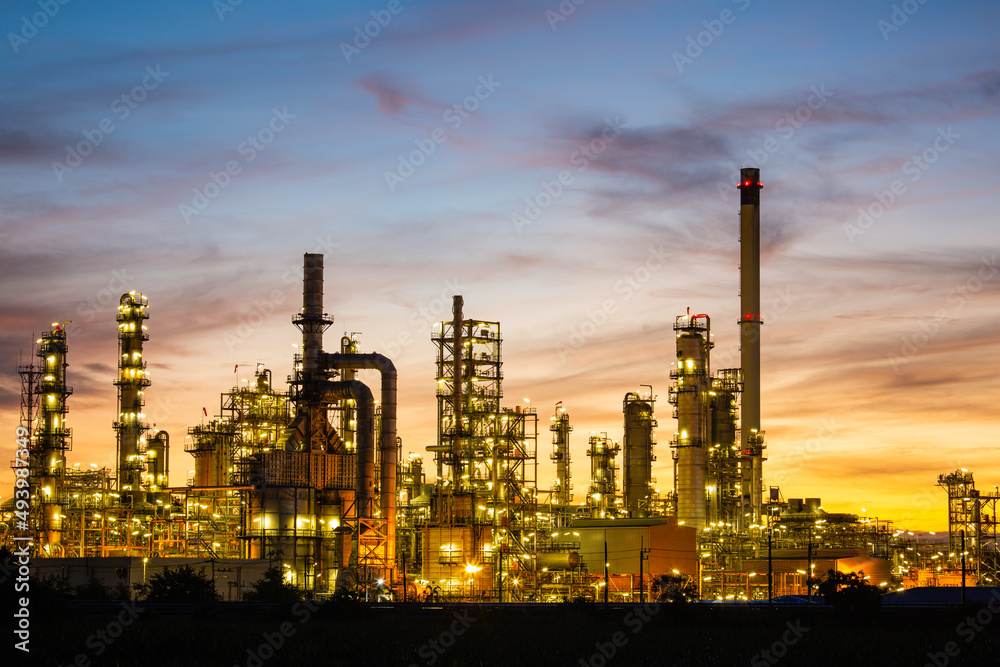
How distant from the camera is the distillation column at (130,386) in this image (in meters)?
98.9

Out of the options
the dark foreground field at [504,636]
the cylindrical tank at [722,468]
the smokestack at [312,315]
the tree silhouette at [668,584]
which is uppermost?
the smokestack at [312,315]

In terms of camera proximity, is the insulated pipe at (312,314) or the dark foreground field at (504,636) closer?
the dark foreground field at (504,636)

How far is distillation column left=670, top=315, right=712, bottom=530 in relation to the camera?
90688 millimetres

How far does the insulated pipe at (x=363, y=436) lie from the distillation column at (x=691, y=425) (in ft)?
76.3

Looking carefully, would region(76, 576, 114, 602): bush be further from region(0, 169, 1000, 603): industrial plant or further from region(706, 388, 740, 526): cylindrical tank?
region(706, 388, 740, 526): cylindrical tank

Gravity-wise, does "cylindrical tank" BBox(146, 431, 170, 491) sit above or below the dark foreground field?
above

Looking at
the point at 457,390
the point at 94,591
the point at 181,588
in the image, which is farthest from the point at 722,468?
the point at 94,591

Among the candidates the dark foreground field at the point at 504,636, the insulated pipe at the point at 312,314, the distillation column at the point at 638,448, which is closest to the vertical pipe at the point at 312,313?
the insulated pipe at the point at 312,314

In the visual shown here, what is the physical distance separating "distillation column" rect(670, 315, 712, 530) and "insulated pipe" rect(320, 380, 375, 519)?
2327 centimetres

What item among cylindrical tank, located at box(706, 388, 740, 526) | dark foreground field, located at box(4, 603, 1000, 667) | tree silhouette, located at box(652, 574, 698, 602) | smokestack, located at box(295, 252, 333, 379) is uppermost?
smokestack, located at box(295, 252, 333, 379)

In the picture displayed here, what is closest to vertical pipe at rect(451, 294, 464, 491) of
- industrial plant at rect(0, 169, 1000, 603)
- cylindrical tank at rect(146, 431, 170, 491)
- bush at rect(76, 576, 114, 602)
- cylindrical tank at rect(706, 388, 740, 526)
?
industrial plant at rect(0, 169, 1000, 603)

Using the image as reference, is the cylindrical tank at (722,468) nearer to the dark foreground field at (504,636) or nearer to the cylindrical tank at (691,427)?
the cylindrical tank at (691,427)

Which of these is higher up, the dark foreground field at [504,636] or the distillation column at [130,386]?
the distillation column at [130,386]

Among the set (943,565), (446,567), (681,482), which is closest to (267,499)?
(446,567)
